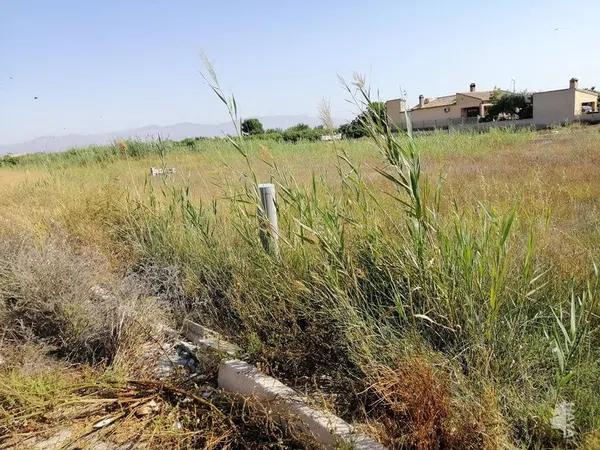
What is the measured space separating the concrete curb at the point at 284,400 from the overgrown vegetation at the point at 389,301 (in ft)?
0.32

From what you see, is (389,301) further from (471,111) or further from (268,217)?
(471,111)

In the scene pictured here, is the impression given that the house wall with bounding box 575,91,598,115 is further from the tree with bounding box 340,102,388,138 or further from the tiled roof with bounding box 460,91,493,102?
the tree with bounding box 340,102,388,138

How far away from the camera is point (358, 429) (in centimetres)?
170

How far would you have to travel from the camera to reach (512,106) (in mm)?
37875

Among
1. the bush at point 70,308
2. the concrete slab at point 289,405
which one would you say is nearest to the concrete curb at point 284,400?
the concrete slab at point 289,405

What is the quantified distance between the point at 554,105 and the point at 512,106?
326 centimetres

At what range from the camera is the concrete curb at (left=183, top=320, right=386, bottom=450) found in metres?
1.65

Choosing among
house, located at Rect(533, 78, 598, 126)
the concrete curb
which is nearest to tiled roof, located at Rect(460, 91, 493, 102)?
house, located at Rect(533, 78, 598, 126)

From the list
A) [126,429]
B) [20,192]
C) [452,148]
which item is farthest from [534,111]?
[126,429]

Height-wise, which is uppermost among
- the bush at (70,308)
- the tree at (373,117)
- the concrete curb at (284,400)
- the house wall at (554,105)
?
the house wall at (554,105)

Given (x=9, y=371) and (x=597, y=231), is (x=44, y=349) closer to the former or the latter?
(x=9, y=371)

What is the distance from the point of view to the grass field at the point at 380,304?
65.5 inches

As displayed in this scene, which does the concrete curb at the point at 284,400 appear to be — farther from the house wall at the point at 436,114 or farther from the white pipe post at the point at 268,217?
the house wall at the point at 436,114

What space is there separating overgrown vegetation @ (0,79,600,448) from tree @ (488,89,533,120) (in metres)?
39.8
